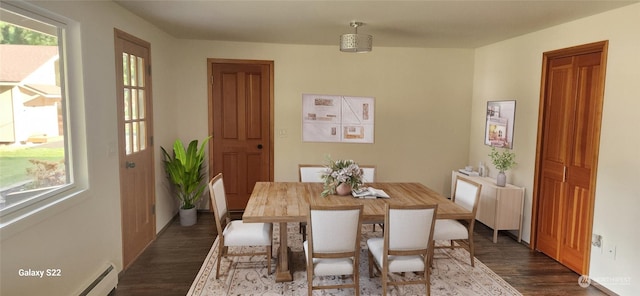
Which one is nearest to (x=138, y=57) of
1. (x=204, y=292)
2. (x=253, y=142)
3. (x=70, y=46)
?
(x=70, y=46)

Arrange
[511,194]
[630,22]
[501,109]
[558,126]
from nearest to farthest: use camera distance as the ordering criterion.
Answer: [630,22]
[558,126]
[511,194]
[501,109]

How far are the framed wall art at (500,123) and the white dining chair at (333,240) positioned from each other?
2693 millimetres

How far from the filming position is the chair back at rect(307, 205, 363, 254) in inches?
94.9

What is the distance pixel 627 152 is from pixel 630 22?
1.01 metres

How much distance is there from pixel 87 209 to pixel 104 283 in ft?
1.92

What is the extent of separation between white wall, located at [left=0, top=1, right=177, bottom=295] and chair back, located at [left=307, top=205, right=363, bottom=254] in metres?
1.61

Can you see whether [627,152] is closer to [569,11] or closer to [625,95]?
[625,95]

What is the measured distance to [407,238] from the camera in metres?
2.53

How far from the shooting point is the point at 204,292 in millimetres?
2838

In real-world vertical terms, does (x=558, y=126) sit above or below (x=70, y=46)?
below

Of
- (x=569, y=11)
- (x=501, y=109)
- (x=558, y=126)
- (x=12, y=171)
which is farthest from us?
(x=501, y=109)

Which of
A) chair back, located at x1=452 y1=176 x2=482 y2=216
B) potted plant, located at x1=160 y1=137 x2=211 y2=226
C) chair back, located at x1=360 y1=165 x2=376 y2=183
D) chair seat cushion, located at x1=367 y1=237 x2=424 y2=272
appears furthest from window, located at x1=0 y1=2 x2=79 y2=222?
chair back, located at x1=452 y1=176 x2=482 y2=216

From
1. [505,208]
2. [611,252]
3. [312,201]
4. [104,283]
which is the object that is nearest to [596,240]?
[611,252]

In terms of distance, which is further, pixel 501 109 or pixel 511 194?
pixel 501 109
